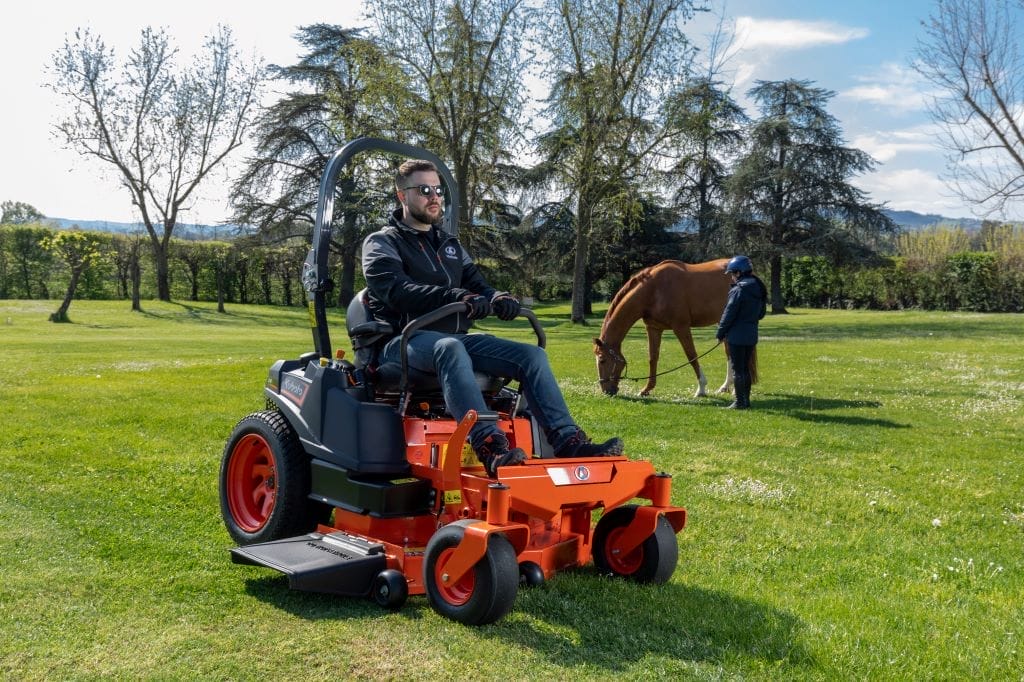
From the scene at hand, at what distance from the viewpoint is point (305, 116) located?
150 feet

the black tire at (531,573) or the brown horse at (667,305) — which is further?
the brown horse at (667,305)

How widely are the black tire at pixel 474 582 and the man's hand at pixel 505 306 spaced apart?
122cm

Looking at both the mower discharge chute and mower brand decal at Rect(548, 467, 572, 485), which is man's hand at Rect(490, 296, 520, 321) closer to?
the mower discharge chute

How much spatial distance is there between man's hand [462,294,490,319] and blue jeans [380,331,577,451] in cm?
18

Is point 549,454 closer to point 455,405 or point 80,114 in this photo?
point 455,405

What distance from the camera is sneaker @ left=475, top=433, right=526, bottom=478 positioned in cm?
455

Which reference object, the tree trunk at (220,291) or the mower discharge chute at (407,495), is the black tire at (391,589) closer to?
the mower discharge chute at (407,495)

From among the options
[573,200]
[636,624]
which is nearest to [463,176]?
[573,200]

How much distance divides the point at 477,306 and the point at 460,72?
28.6 meters

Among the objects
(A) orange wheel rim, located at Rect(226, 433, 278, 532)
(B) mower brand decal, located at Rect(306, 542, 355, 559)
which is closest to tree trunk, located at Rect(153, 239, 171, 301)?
(A) orange wheel rim, located at Rect(226, 433, 278, 532)

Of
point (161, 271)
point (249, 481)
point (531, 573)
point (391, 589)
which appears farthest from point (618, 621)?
point (161, 271)

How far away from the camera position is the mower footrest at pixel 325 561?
4.63 metres

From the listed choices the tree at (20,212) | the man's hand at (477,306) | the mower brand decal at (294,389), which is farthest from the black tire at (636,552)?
the tree at (20,212)

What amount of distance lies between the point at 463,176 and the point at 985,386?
68.6 feet
